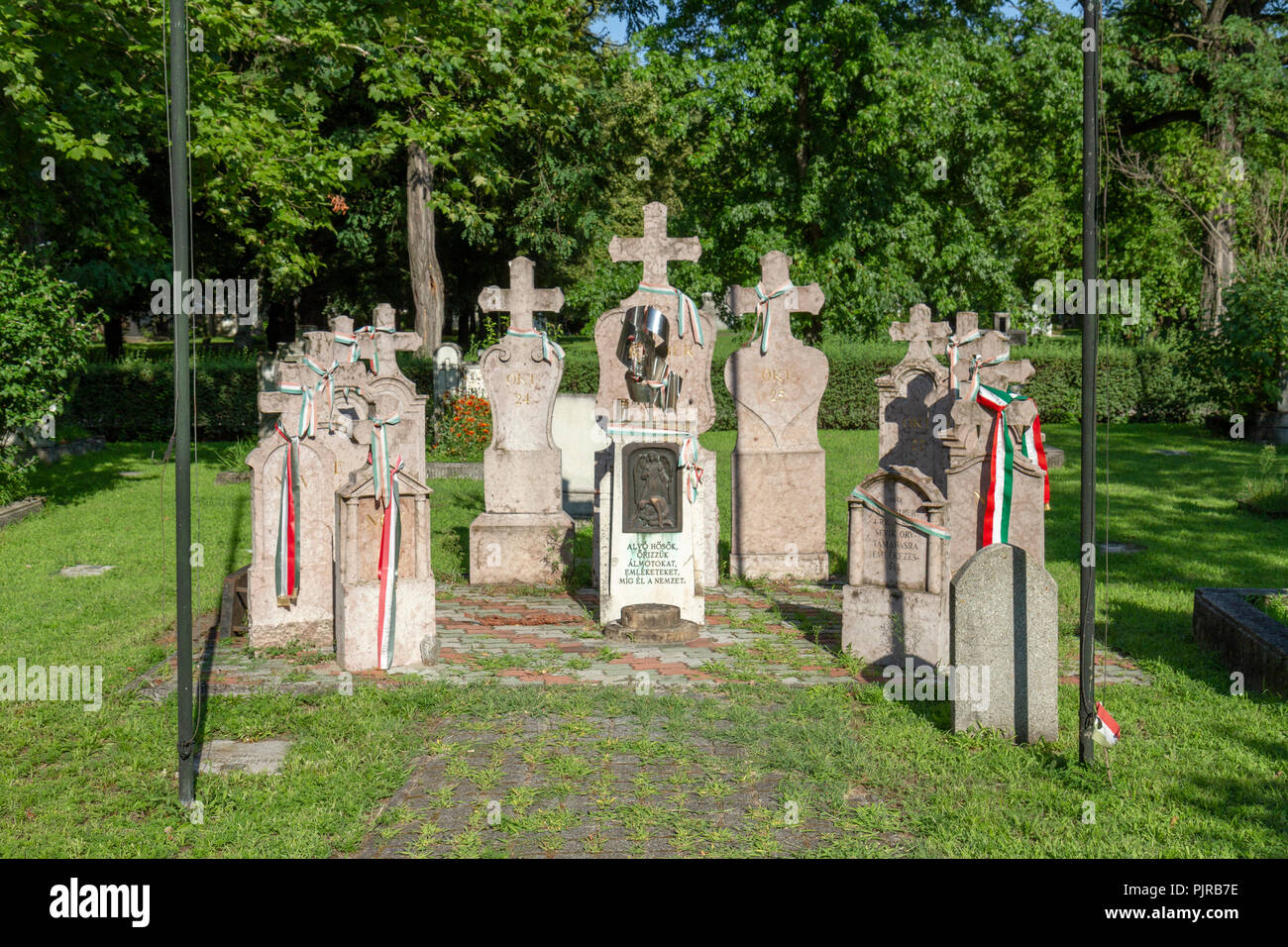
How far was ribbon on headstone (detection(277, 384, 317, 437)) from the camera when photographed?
28.3ft

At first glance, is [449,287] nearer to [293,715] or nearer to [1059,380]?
[1059,380]

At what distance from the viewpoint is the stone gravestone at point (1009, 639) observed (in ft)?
20.9

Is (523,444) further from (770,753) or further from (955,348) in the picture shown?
(770,753)

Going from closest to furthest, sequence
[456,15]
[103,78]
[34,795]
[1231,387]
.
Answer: [34,795], [103,78], [456,15], [1231,387]

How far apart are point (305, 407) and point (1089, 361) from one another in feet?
18.9

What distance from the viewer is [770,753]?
634 cm

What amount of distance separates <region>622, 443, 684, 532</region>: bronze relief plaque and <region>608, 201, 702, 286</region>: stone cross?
2501 mm

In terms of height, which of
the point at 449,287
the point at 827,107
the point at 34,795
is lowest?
the point at 34,795

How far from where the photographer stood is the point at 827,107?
921 inches

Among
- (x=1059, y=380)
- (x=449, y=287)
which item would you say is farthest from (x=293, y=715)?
(x=449, y=287)

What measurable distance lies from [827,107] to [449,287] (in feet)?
45.6

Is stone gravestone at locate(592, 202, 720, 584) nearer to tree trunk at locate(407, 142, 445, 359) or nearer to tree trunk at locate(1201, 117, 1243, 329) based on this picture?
tree trunk at locate(407, 142, 445, 359)

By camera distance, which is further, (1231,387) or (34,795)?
(1231,387)

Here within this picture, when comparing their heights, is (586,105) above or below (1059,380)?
above
